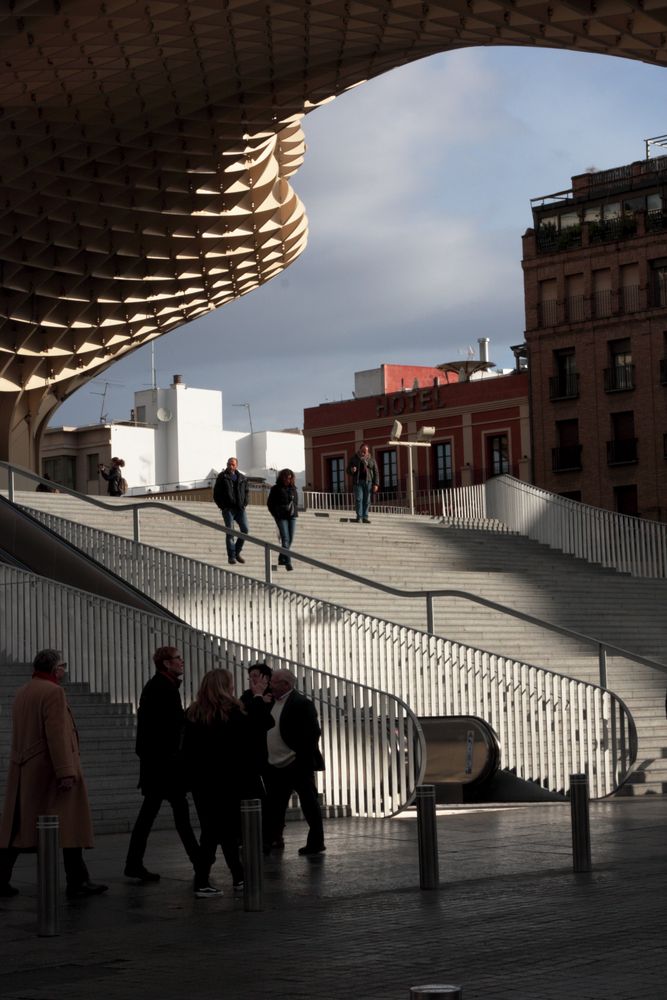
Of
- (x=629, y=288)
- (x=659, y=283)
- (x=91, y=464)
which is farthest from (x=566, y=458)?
(x=91, y=464)

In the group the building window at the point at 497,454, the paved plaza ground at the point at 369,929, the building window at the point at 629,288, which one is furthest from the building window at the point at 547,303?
the paved plaza ground at the point at 369,929

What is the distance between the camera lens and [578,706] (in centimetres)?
1830

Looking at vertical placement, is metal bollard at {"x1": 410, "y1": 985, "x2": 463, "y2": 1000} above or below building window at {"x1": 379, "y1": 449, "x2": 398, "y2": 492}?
below

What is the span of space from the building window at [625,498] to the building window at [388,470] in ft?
42.6

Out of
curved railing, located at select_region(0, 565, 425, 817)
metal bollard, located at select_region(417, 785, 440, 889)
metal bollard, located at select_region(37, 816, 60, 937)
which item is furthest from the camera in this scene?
curved railing, located at select_region(0, 565, 425, 817)

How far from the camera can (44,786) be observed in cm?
1099

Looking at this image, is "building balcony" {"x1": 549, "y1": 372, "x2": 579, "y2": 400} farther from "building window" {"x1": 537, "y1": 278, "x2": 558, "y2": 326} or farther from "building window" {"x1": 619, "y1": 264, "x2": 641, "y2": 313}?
"building window" {"x1": 619, "y1": 264, "x2": 641, "y2": 313}

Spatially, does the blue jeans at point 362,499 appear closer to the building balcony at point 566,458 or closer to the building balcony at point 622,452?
the building balcony at point 622,452

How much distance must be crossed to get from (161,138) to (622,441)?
92.5 feet

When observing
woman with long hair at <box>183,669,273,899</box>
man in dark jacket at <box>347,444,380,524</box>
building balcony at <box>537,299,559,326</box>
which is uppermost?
building balcony at <box>537,299,559,326</box>

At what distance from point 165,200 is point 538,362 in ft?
87.8

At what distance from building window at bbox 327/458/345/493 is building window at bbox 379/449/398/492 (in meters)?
2.09

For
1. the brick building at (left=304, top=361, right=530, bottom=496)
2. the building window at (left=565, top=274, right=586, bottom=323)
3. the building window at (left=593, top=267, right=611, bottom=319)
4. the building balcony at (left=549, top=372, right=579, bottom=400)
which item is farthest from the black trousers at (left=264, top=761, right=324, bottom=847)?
the brick building at (left=304, top=361, right=530, bottom=496)

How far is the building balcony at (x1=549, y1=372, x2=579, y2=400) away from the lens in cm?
6297
